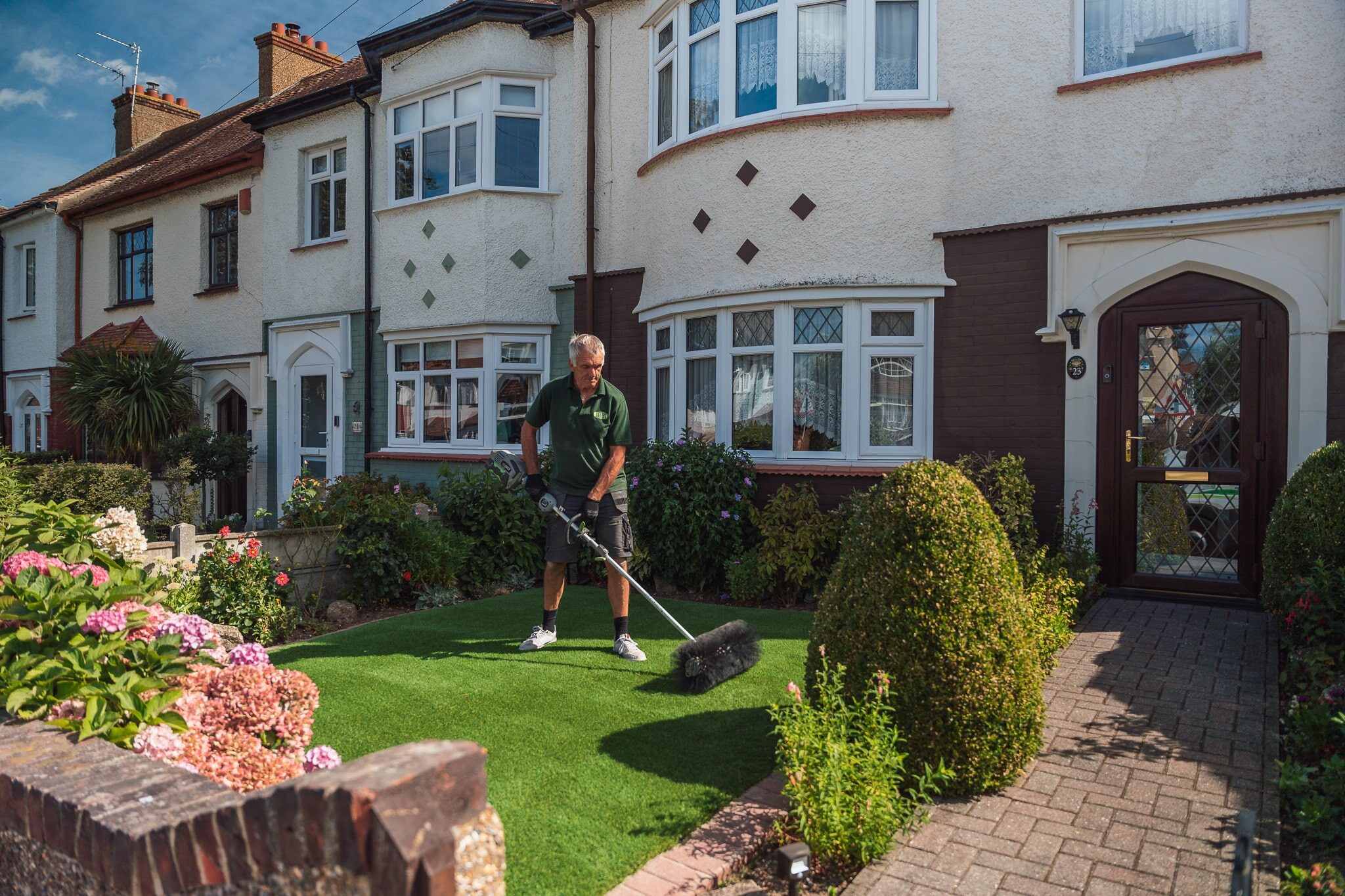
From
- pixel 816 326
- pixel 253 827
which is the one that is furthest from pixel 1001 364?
pixel 253 827

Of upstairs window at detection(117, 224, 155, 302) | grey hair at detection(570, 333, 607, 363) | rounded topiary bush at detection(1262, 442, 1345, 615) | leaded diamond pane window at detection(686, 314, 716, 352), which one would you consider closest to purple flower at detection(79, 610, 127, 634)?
grey hair at detection(570, 333, 607, 363)

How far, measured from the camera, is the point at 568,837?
3416 mm

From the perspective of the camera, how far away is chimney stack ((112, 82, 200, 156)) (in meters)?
22.3

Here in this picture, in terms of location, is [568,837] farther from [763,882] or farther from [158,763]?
[158,763]

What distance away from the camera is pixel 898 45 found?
28.3ft

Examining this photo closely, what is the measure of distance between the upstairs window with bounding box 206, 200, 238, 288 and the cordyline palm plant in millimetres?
1553

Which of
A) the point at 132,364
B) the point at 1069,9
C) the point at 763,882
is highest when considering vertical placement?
A: the point at 1069,9

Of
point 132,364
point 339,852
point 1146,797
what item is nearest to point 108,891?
point 339,852

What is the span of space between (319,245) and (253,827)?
43.1 feet

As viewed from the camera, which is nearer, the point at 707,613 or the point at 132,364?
the point at 707,613

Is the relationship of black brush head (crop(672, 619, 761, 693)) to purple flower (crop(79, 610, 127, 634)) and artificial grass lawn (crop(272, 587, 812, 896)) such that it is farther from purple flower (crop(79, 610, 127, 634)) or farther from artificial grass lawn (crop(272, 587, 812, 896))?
purple flower (crop(79, 610, 127, 634))

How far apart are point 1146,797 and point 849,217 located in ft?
19.6

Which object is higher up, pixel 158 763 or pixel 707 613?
pixel 158 763

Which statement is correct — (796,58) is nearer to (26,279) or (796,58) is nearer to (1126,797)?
(1126,797)
